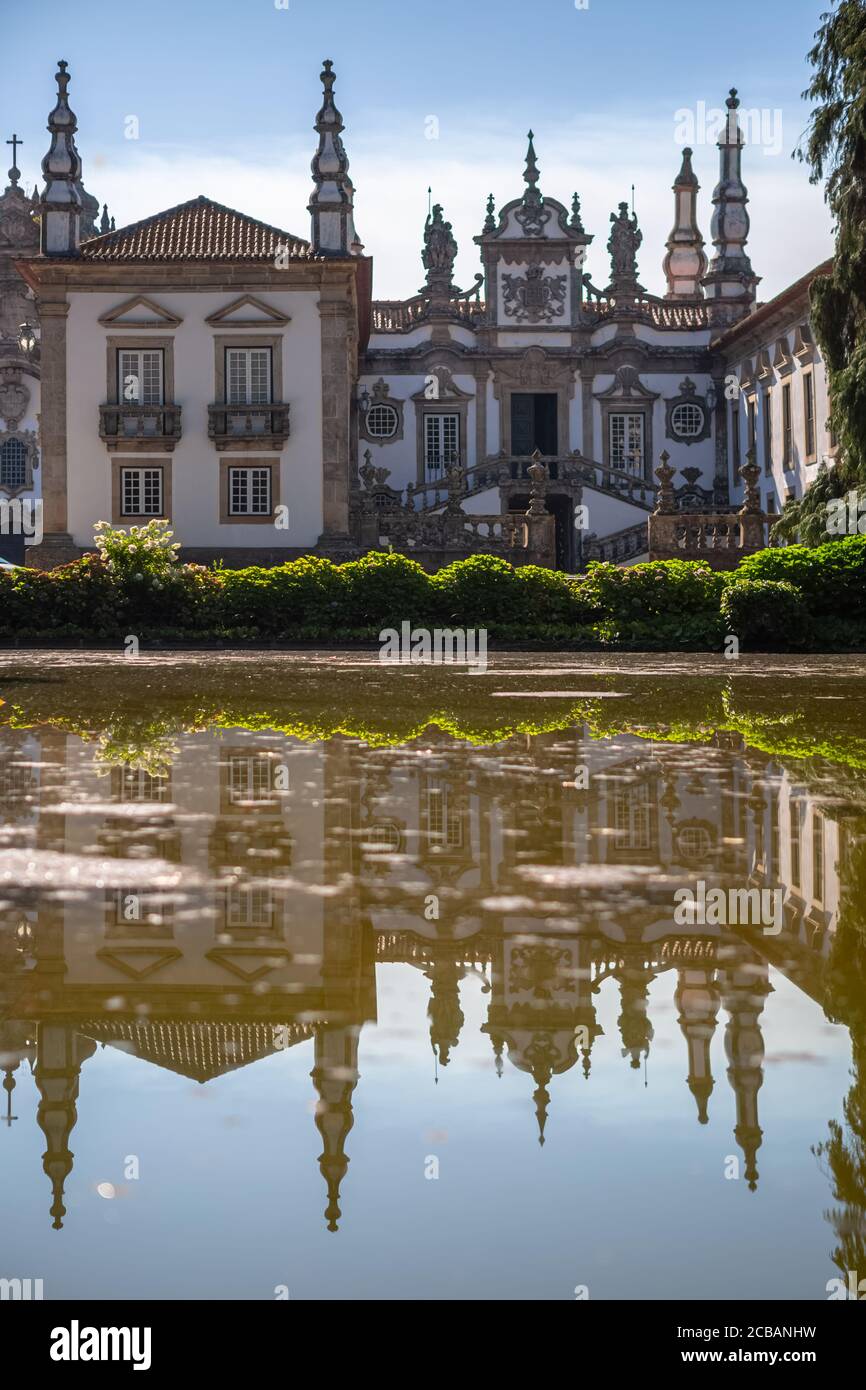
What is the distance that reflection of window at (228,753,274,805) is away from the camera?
7078 millimetres

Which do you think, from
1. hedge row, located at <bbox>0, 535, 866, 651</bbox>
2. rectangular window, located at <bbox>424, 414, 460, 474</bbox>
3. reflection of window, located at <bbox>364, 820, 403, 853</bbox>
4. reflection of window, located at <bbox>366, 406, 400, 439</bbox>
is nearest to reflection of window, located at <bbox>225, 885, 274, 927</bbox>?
reflection of window, located at <bbox>364, 820, 403, 853</bbox>

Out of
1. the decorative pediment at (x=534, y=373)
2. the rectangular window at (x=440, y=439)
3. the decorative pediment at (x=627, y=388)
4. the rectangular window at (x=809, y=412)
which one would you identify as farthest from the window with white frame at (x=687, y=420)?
the rectangular window at (x=809, y=412)

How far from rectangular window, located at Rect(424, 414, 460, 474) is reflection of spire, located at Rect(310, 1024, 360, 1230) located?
43901 millimetres

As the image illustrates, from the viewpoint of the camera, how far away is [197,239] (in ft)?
125

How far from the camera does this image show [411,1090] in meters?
2.97

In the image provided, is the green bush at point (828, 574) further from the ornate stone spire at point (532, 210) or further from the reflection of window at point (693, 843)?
the ornate stone spire at point (532, 210)

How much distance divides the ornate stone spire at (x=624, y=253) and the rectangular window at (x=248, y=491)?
1573 centimetres

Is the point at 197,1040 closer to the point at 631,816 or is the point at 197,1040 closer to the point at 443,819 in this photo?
the point at 443,819

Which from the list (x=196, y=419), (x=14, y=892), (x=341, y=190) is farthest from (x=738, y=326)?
(x=14, y=892)

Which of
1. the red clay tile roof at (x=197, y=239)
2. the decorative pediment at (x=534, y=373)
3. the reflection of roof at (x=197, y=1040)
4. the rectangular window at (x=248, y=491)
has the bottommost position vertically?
the reflection of roof at (x=197, y=1040)

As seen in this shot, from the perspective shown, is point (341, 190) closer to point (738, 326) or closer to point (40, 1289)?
point (738, 326)

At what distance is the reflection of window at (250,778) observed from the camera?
7078 millimetres

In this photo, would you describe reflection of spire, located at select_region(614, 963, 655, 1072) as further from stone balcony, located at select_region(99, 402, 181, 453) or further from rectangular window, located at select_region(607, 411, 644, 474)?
rectangular window, located at select_region(607, 411, 644, 474)
